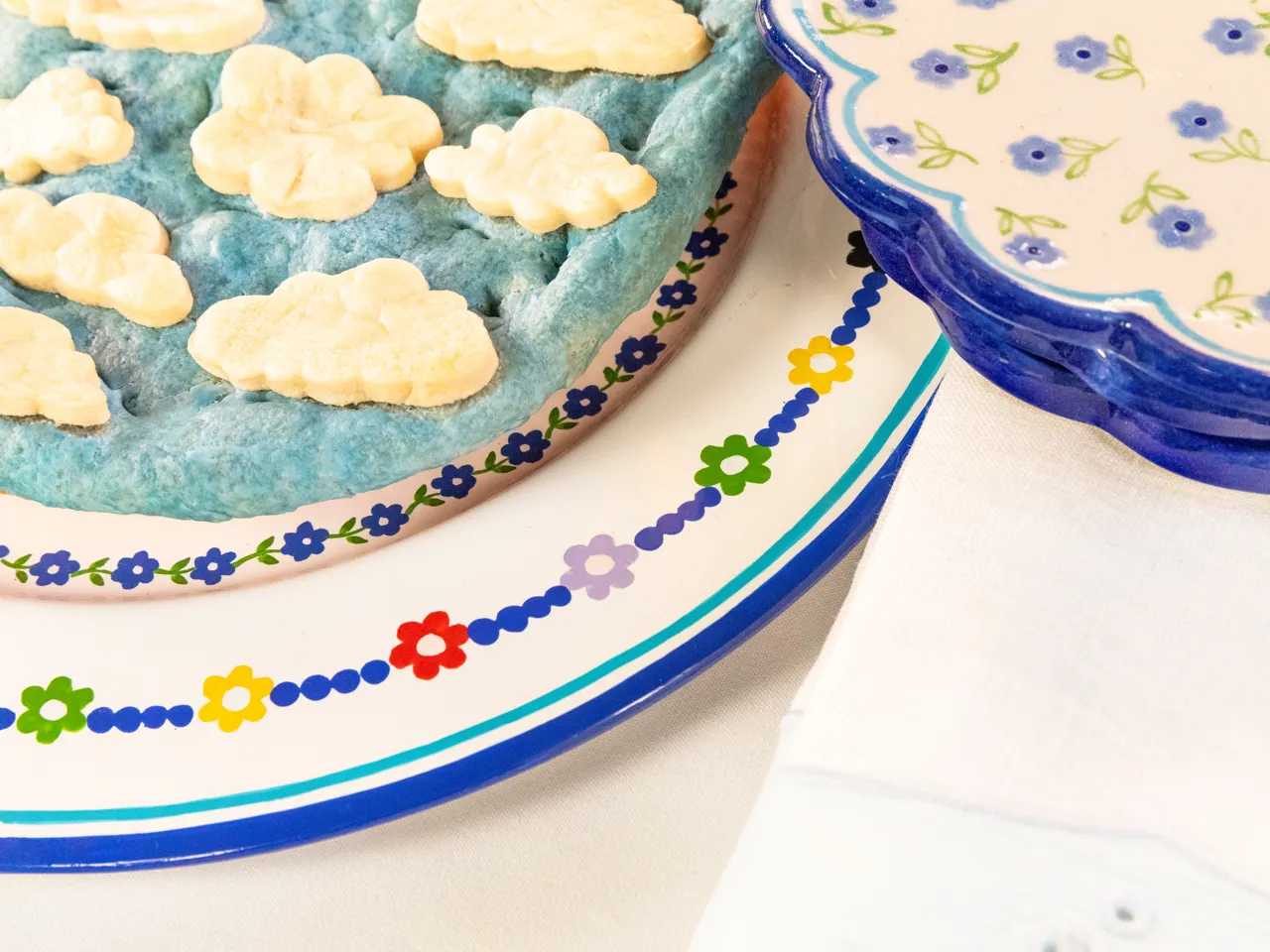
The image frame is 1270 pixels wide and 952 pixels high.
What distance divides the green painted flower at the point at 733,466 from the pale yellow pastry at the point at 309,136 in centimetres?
26

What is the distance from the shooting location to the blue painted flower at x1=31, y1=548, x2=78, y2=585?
2.51 ft

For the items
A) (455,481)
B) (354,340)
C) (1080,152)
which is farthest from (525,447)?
(1080,152)

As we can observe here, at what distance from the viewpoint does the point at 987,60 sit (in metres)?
0.65

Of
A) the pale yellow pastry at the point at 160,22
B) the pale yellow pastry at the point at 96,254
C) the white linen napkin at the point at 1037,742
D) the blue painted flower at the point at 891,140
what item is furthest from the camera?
→ the pale yellow pastry at the point at 160,22

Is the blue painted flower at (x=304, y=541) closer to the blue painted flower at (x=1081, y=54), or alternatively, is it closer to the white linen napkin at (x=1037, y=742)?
the white linen napkin at (x=1037, y=742)

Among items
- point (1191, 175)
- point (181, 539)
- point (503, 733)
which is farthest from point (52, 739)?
point (1191, 175)

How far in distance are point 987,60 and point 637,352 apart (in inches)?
11.0

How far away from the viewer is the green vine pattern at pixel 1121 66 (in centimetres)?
A: 64

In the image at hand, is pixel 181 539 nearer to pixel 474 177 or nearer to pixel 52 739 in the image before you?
pixel 52 739

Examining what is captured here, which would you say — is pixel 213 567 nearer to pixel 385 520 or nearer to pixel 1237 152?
pixel 385 520

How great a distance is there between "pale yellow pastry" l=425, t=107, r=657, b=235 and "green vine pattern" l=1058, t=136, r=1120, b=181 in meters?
0.22

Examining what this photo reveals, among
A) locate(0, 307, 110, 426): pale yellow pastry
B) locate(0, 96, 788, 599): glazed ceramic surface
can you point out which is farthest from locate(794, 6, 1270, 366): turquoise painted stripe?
locate(0, 307, 110, 426): pale yellow pastry

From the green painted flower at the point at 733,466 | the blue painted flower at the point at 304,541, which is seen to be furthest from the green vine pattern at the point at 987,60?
the blue painted flower at the point at 304,541

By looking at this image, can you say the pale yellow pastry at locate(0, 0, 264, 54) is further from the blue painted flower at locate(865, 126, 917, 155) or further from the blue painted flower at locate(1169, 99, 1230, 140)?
the blue painted flower at locate(1169, 99, 1230, 140)
